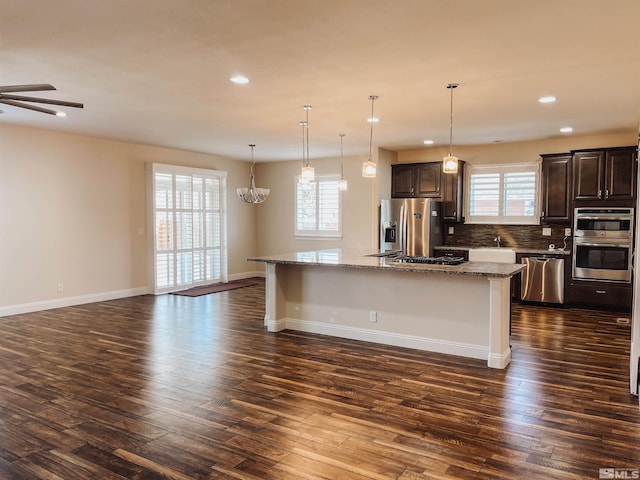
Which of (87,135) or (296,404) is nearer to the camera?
(296,404)

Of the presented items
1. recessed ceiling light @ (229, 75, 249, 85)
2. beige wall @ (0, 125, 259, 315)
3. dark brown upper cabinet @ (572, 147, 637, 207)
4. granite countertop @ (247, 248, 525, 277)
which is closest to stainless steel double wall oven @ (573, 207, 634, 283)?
dark brown upper cabinet @ (572, 147, 637, 207)

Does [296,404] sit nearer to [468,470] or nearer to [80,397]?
[468,470]

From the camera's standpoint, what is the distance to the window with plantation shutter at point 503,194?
7645 mm

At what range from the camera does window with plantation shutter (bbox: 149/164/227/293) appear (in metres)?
8.30

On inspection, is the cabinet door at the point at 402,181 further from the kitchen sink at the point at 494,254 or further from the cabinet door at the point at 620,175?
the cabinet door at the point at 620,175

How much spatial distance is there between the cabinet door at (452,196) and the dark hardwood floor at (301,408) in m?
2.93

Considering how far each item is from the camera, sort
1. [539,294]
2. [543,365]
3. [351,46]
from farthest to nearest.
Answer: [539,294] < [543,365] < [351,46]

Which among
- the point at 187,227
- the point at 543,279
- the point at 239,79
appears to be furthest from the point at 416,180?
the point at 239,79

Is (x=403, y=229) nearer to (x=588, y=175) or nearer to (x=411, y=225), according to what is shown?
(x=411, y=225)

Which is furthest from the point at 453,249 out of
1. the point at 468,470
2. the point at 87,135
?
the point at 87,135

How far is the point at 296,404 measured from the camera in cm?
341

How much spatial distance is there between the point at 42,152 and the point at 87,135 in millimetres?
692

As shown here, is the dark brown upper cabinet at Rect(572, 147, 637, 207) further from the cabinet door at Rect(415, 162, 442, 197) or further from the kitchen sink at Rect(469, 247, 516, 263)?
the cabinet door at Rect(415, 162, 442, 197)

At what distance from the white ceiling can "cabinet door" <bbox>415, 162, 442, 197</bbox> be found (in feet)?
5.69
